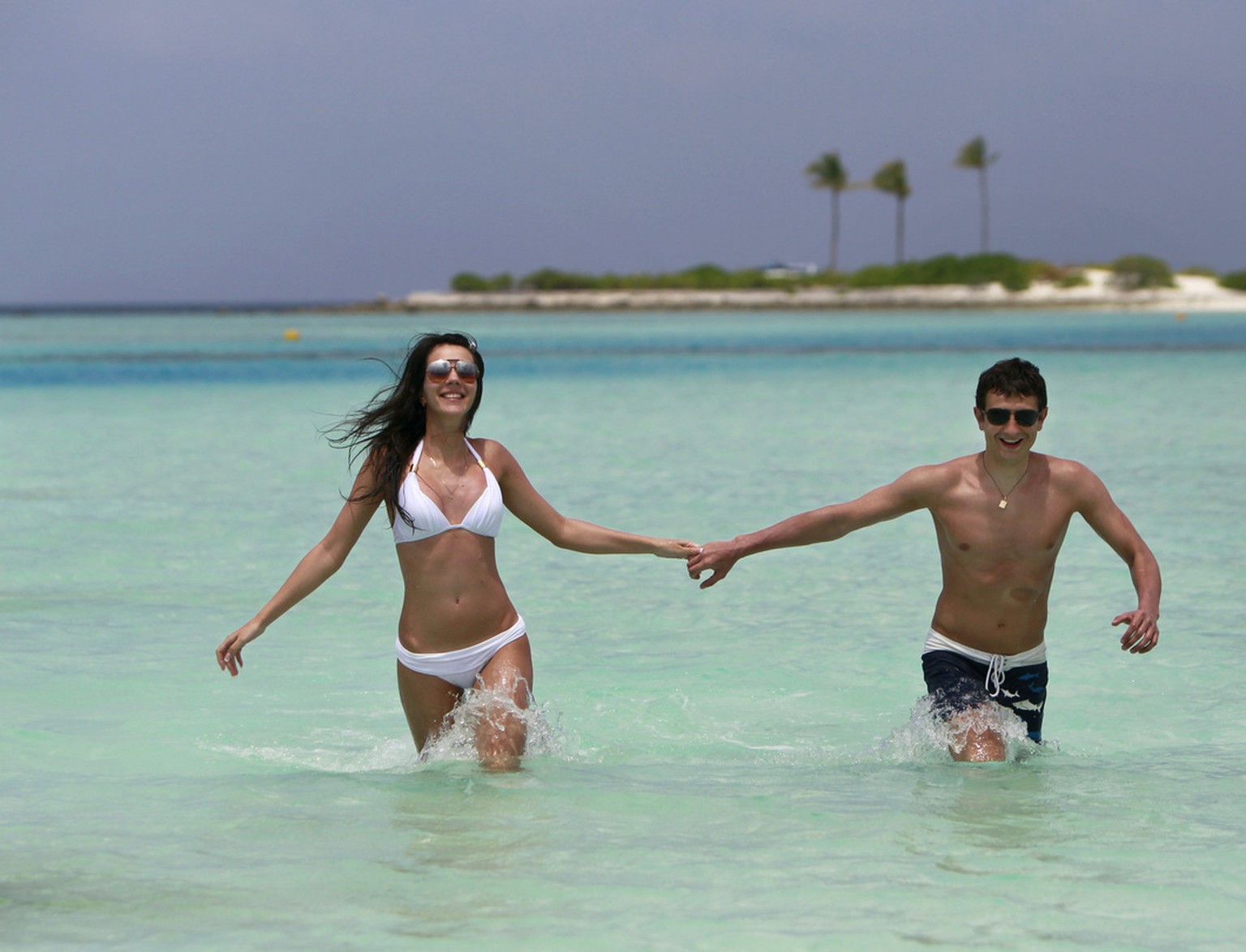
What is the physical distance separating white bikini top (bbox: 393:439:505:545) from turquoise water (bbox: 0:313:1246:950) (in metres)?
0.75

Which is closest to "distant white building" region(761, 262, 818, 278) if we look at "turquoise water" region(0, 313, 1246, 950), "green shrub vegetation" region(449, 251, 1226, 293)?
"green shrub vegetation" region(449, 251, 1226, 293)

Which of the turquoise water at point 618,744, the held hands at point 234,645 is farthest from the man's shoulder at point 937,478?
the held hands at point 234,645

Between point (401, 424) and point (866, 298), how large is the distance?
298 ft

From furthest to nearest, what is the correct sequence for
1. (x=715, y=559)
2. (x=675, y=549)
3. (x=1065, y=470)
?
(x=715, y=559)
(x=675, y=549)
(x=1065, y=470)

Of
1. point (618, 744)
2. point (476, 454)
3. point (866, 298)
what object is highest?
point (866, 298)

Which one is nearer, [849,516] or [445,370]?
[445,370]

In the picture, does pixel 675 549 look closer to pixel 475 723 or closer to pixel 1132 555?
pixel 475 723

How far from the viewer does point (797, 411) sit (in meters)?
21.2

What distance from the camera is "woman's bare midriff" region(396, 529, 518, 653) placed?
4.99 m

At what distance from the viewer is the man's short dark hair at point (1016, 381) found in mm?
5016

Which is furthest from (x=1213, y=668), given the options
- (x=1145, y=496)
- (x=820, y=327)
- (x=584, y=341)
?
(x=820, y=327)

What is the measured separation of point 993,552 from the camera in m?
5.22

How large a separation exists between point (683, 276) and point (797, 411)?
9141cm

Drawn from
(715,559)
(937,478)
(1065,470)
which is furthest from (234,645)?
(1065,470)
